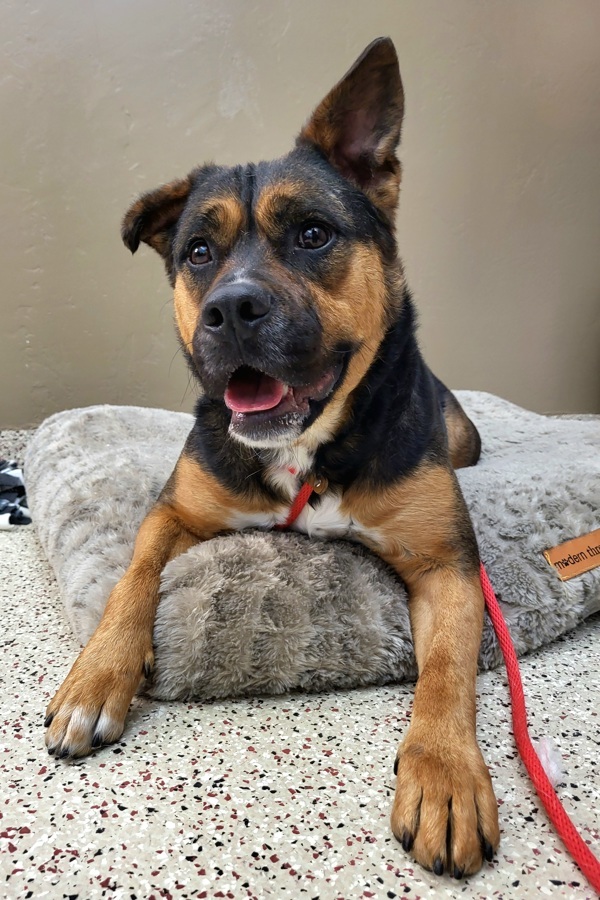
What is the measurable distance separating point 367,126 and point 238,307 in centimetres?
87

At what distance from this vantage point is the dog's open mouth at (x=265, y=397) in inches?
62.9

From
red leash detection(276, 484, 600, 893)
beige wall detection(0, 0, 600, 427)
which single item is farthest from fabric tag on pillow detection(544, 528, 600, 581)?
beige wall detection(0, 0, 600, 427)

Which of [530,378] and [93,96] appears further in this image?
[530,378]

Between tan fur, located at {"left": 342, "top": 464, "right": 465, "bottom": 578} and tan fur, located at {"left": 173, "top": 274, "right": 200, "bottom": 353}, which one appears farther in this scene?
tan fur, located at {"left": 173, "top": 274, "right": 200, "bottom": 353}

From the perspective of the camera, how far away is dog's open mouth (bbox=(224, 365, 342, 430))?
1.60 meters

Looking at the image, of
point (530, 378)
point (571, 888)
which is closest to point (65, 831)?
point (571, 888)

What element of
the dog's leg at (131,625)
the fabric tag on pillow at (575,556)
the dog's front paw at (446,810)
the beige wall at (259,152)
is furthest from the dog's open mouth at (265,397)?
the beige wall at (259,152)

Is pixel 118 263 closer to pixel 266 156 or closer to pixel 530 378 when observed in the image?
pixel 266 156

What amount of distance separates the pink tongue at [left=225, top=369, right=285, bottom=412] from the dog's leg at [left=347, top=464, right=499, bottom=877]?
1.40ft

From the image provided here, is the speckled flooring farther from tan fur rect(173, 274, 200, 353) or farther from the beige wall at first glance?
the beige wall

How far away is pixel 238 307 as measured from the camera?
1417mm

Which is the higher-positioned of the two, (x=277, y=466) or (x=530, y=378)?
(x=277, y=466)

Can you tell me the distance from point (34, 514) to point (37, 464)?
406mm

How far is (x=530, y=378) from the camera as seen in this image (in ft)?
17.5
